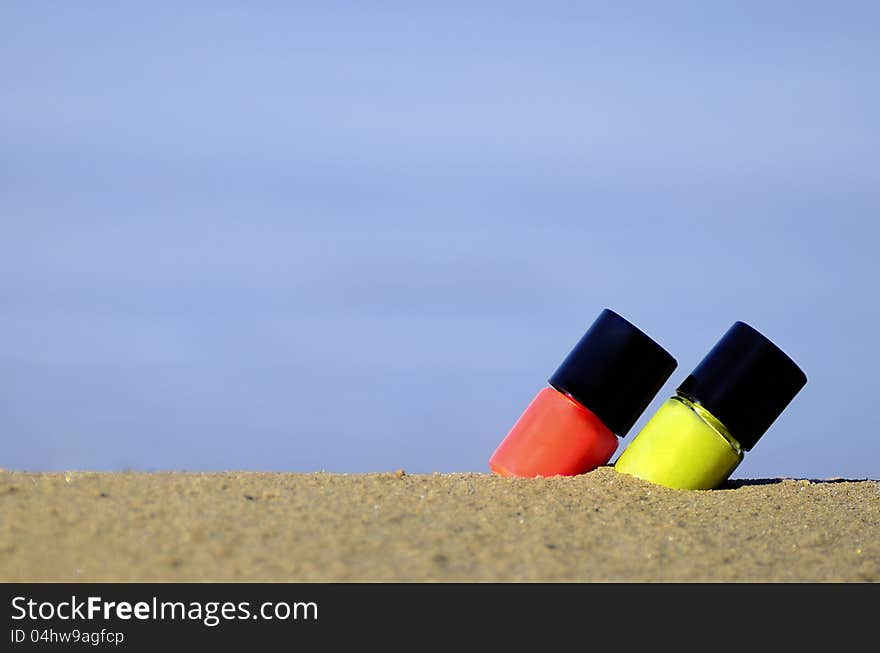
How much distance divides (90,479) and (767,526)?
15.9 ft

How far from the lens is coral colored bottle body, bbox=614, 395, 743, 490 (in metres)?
9.58

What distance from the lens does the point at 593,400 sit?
9695mm

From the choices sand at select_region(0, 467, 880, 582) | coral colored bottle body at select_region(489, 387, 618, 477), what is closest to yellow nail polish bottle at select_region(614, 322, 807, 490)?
sand at select_region(0, 467, 880, 582)

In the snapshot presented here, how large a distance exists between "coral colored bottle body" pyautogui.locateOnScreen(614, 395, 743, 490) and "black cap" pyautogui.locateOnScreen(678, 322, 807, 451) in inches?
5.1

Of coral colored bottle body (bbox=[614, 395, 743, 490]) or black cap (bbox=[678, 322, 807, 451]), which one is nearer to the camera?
coral colored bottle body (bbox=[614, 395, 743, 490])

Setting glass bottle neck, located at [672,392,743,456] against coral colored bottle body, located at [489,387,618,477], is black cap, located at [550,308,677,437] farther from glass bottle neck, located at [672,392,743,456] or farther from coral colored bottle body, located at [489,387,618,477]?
glass bottle neck, located at [672,392,743,456]

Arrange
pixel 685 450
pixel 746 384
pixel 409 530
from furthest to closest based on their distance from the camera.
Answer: pixel 746 384 → pixel 685 450 → pixel 409 530

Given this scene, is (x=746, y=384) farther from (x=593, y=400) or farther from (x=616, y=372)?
(x=593, y=400)

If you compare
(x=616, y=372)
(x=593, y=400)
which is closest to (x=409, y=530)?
(x=593, y=400)

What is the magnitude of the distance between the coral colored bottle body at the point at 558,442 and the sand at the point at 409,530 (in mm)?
413

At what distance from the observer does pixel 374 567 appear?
650 cm

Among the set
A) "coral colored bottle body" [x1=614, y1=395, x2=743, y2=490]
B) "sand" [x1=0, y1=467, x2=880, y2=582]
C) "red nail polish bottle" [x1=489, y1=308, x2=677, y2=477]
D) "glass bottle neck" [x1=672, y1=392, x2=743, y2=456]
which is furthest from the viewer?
"glass bottle neck" [x1=672, y1=392, x2=743, y2=456]

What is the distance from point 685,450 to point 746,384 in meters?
0.75
